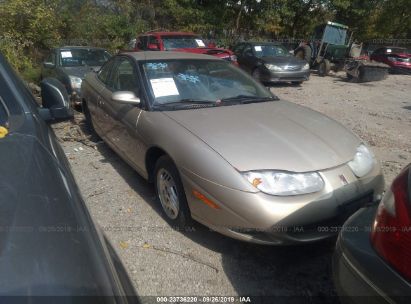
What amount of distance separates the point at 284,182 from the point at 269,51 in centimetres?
1082

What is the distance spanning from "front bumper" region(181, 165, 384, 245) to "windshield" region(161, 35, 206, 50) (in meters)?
8.74

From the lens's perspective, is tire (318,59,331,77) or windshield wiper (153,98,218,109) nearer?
windshield wiper (153,98,218,109)

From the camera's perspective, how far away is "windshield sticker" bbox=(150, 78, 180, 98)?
359 cm

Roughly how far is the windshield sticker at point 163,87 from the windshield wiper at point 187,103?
4.7 inches

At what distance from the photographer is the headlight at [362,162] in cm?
283

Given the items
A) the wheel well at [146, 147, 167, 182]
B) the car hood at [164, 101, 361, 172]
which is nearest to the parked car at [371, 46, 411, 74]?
the car hood at [164, 101, 361, 172]

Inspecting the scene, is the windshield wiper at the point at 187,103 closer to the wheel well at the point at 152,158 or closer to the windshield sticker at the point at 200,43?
the wheel well at the point at 152,158

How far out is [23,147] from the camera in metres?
1.70

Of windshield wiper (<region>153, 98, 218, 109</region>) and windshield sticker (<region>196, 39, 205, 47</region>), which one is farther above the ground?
windshield wiper (<region>153, 98, 218, 109</region>)

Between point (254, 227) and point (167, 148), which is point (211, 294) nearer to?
point (254, 227)

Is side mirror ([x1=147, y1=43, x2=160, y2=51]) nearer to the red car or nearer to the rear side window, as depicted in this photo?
the red car

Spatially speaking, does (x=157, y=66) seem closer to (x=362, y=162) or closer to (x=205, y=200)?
(x=205, y=200)

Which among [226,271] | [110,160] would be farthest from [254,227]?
[110,160]

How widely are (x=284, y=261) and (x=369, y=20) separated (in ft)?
95.4
